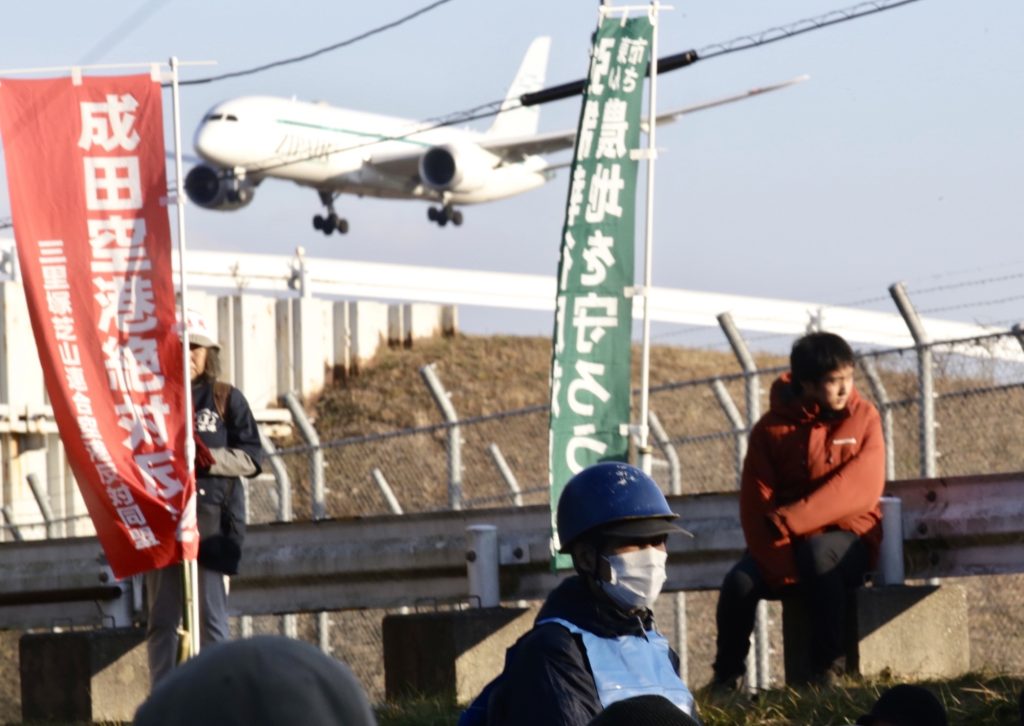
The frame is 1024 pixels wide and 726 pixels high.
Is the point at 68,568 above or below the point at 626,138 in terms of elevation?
below

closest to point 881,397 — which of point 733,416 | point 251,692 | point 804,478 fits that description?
point 733,416

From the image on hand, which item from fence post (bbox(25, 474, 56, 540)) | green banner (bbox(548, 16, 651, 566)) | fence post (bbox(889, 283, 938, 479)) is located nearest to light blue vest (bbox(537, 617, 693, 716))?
green banner (bbox(548, 16, 651, 566))

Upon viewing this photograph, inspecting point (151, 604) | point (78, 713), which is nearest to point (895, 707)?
point (151, 604)

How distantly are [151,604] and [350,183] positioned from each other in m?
36.0

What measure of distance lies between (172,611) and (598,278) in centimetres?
262

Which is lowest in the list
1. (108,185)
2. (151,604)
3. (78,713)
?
(78,713)

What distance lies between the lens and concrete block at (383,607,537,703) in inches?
349

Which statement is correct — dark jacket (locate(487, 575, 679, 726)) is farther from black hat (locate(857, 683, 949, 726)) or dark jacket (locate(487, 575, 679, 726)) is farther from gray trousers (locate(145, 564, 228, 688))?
gray trousers (locate(145, 564, 228, 688))

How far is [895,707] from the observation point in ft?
17.0

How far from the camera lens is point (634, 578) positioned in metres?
4.34

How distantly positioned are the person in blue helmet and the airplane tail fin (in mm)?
55116

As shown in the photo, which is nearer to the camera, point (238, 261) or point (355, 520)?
point (355, 520)

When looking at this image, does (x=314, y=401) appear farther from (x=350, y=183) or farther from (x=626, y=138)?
(x=626, y=138)

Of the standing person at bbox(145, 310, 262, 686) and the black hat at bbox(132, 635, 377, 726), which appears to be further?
the standing person at bbox(145, 310, 262, 686)
